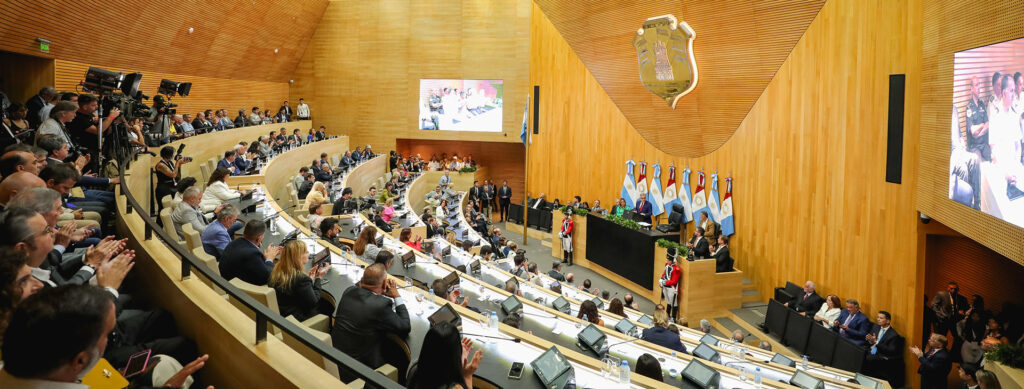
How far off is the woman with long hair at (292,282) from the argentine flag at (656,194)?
10.7m

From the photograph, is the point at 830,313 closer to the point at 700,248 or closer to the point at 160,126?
the point at 700,248

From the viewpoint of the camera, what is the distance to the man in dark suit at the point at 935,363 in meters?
6.36

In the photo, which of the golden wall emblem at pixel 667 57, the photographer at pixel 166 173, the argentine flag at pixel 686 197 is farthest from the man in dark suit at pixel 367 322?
the argentine flag at pixel 686 197

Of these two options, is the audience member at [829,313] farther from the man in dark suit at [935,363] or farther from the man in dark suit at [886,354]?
the man in dark suit at [935,363]

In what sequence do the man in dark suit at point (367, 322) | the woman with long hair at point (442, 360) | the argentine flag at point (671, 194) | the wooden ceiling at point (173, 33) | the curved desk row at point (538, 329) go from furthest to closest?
the argentine flag at point (671, 194) → the wooden ceiling at point (173, 33) → the curved desk row at point (538, 329) → the man in dark suit at point (367, 322) → the woman with long hair at point (442, 360)

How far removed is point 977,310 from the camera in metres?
6.91

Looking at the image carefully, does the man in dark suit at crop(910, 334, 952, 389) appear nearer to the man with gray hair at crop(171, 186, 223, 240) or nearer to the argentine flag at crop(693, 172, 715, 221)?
the argentine flag at crop(693, 172, 715, 221)

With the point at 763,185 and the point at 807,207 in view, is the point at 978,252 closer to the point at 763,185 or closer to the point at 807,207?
the point at 807,207

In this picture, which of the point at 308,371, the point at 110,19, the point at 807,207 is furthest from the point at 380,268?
the point at 110,19

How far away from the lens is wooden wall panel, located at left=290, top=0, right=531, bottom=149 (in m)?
20.9

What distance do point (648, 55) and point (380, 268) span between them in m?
9.86

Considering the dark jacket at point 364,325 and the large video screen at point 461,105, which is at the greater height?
the large video screen at point 461,105

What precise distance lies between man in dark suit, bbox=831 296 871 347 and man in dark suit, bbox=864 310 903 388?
0.11m

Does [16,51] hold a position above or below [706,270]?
above
